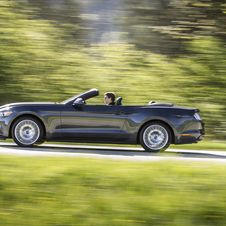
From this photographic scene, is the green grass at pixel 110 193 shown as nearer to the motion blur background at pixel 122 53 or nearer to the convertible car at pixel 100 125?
the convertible car at pixel 100 125

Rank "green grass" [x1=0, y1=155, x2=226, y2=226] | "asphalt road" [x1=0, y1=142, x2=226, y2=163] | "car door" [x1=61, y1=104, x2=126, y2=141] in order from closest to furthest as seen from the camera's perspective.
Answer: "green grass" [x1=0, y1=155, x2=226, y2=226] → "asphalt road" [x1=0, y1=142, x2=226, y2=163] → "car door" [x1=61, y1=104, x2=126, y2=141]

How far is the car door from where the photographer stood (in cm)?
759

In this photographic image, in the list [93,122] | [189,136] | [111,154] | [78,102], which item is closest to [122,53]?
[78,102]

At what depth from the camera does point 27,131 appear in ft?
25.2

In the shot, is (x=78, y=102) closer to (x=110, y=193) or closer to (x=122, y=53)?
(x=110, y=193)

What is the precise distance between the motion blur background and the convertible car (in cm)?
597

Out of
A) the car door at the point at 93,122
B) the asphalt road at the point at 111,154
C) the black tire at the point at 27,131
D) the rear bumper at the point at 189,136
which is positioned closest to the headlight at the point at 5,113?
the black tire at the point at 27,131

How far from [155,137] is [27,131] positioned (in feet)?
9.23

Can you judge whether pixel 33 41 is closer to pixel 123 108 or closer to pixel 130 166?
pixel 123 108

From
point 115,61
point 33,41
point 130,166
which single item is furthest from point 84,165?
point 33,41

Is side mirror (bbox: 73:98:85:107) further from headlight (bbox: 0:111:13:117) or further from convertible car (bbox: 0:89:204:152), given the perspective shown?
headlight (bbox: 0:111:13:117)

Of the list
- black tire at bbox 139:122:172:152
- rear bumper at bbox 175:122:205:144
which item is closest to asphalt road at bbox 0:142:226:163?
black tire at bbox 139:122:172:152

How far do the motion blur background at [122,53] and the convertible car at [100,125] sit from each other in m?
5.97

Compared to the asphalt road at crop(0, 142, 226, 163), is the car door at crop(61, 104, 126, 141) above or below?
above
